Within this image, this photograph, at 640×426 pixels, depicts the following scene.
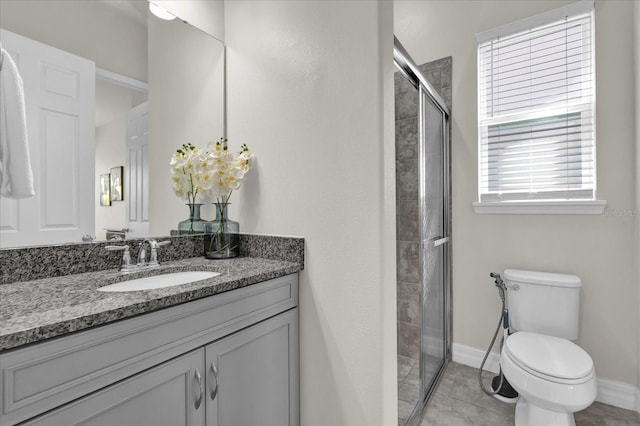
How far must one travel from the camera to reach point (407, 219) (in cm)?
204

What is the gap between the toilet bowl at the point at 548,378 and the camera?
4.42 ft

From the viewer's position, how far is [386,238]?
1205mm

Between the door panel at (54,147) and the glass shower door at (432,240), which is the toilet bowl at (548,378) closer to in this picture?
the glass shower door at (432,240)

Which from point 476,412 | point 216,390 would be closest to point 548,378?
point 476,412

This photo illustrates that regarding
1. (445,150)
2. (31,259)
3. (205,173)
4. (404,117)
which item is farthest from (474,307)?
(31,259)

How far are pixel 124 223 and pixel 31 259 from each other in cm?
34

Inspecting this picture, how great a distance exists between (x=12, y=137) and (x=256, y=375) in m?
1.08

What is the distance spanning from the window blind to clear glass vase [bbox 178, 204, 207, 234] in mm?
1886

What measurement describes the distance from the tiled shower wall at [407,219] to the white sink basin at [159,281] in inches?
49.4

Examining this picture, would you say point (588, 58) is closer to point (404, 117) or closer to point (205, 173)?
point (404, 117)

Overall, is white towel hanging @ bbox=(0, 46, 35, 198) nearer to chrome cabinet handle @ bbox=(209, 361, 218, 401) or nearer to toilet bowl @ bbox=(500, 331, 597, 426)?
chrome cabinet handle @ bbox=(209, 361, 218, 401)

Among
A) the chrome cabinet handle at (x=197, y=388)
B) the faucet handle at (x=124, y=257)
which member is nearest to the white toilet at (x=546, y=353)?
the chrome cabinet handle at (x=197, y=388)

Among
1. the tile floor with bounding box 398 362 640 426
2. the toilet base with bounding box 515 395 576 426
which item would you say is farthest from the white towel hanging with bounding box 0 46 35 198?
the toilet base with bounding box 515 395 576 426

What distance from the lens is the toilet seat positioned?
4.51 ft
